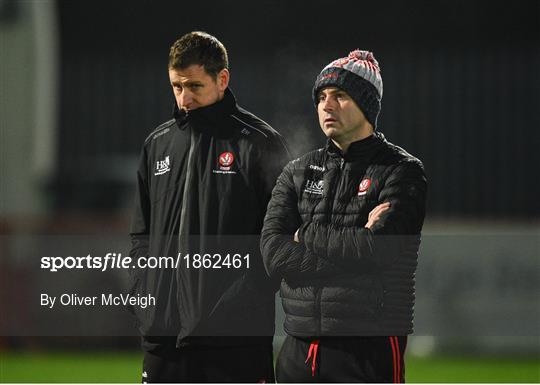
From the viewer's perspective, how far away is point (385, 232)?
365 cm

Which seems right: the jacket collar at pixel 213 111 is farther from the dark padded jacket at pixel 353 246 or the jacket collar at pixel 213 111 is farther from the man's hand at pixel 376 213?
the man's hand at pixel 376 213

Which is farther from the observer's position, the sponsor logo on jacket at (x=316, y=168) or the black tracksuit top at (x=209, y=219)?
the black tracksuit top at (x=209, y=219)

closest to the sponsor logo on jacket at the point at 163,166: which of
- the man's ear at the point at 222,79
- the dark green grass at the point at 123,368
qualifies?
the man's ear at the point at 222,79

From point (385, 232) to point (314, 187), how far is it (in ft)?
1.13

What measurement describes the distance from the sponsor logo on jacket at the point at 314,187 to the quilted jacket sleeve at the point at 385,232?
127mm

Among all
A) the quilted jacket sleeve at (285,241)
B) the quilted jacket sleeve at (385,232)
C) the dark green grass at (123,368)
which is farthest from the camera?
the dark green grass at (123,368)

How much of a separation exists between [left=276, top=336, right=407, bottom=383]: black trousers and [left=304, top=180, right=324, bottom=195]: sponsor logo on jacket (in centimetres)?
56

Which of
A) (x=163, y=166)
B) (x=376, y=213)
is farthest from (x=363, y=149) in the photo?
(x=163, y=166)

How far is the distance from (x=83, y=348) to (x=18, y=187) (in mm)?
2120

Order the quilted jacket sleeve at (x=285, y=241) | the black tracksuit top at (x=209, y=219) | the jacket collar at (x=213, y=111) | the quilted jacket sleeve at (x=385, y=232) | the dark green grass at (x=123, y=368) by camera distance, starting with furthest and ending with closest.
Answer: the dark green grass at (x=123, y=368), the jacket collar at (x=213, y=111), the black tracksuit top at (x=209, y=219), the quilted jacket sleeve at (x=285, y=241), the quilted jacket sleeve at (x=385, y=232)

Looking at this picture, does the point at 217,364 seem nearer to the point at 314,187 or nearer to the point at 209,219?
the point at 209,219

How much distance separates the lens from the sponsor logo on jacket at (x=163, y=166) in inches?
167

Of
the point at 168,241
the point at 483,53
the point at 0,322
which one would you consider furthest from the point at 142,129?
the point at 168,241

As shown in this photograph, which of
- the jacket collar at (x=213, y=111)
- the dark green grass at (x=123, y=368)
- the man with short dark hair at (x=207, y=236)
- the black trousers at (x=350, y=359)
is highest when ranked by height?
the jacket collar at (x=213, y=111)
